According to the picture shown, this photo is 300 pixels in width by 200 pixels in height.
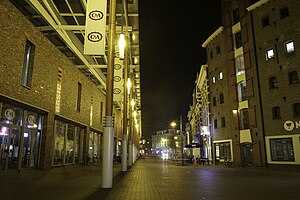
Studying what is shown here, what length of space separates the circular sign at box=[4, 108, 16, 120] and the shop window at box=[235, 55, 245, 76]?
79.3 ft

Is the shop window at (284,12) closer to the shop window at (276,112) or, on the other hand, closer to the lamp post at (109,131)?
the shop window at (276,112)


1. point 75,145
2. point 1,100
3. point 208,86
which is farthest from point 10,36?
point 208,86

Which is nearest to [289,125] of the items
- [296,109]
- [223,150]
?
[296,109]

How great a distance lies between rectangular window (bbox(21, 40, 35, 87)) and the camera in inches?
543

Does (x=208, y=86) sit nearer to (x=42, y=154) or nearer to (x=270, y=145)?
(x=270, y=145)

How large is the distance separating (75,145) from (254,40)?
69.7ft

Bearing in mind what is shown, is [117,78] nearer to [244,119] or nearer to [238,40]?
[244,119]

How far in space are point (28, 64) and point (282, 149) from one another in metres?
22.4

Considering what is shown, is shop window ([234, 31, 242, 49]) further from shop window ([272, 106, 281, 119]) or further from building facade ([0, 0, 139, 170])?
building facade ([0, 0, 139, 170])

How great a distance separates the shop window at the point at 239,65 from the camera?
29913 millimetres

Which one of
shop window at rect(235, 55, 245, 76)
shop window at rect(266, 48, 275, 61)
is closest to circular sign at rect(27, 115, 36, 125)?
shop window at rect(266, 48, 275, 61)

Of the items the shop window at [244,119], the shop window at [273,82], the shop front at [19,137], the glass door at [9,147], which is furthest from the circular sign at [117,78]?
the shop window at [244,119]

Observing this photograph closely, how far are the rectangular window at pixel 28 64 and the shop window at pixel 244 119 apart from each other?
22.9 metres

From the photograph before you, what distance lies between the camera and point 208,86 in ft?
123
